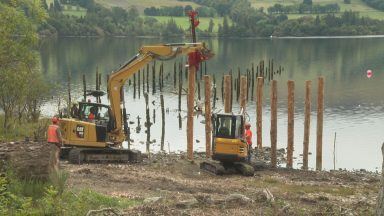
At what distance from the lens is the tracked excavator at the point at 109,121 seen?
25.2m

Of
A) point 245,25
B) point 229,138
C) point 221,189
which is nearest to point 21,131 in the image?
point 229,138

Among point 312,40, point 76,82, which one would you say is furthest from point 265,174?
point 312,40

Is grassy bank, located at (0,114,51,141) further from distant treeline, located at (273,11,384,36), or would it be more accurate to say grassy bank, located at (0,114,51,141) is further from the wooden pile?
distant treeline, located at (273,11,384,36)

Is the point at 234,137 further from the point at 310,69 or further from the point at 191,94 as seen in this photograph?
the point at 310,69

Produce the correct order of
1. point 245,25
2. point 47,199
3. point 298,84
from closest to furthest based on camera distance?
1. point 47,199
2. point 298,84
3. point 245,25

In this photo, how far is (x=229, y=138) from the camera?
78.5 feet

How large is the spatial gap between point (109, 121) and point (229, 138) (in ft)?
17.8

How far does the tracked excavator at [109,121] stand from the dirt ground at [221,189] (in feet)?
3.99

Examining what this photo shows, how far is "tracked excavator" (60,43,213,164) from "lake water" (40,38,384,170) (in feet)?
41.2

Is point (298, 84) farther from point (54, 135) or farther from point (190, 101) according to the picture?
point (54, 135)

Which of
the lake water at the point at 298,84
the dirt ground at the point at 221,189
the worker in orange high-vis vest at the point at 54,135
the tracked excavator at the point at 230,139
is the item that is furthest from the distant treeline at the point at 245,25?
the worker in orange high-vis vest at the point at 54,135

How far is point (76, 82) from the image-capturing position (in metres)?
75.2

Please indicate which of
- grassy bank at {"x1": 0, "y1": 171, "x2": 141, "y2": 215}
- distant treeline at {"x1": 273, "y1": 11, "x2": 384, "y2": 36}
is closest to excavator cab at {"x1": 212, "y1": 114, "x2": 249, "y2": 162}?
grassy bank at {"x1": 0, "y1": 171, "x2": 141, "y2": 215}

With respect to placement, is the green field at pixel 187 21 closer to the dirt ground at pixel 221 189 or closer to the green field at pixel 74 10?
the green field at pixel 74 10
